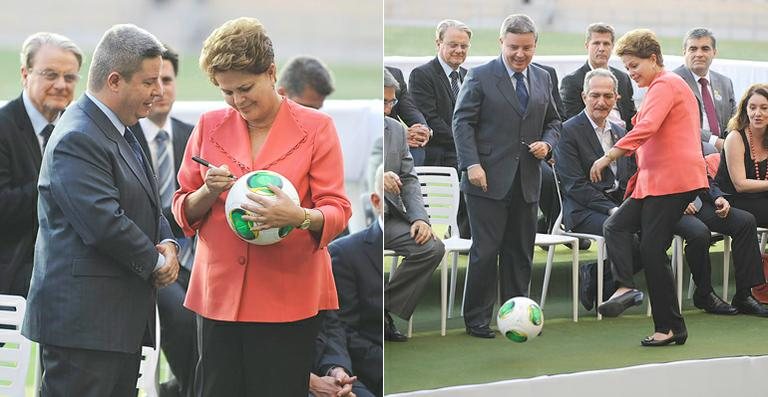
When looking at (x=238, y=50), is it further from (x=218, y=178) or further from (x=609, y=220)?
(x=609, y=220)

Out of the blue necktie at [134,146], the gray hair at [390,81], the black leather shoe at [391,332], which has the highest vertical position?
the gray hair at [390,81]

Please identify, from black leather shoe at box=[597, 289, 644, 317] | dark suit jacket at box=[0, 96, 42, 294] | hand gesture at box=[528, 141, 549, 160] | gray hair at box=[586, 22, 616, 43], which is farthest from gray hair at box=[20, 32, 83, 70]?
black leather shoe at box=[597, 289, 644, 317]

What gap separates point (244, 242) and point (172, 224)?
502 mm

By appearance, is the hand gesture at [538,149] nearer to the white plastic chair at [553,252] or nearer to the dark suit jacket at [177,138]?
the white plastic chair at [553,252]

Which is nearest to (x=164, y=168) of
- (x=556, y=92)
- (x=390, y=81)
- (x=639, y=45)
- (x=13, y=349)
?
(x=13, y=349)

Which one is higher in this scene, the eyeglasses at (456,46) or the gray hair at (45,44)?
the eyeglasses at (456,46)

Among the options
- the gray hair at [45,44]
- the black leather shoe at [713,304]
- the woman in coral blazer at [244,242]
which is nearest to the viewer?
the woman in coral blazer at [244,242]

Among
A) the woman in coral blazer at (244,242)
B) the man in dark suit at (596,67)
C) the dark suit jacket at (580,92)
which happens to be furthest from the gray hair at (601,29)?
the woman in coral blazer at (244,242)

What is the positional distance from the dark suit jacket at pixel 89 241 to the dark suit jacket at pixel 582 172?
241 centimetres

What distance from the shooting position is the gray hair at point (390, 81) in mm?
5050

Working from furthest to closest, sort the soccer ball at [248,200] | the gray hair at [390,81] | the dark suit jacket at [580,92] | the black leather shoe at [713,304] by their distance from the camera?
the black leather shoe at [713,304], the dark suit jacket at [580,92], the gray hair at [390,81], the soccer ball at [248,200]

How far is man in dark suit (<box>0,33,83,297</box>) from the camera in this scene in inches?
169

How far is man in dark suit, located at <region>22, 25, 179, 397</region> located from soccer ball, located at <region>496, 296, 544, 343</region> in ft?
6.24

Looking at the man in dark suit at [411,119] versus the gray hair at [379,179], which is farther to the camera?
the man in dark suit at [411,119]
